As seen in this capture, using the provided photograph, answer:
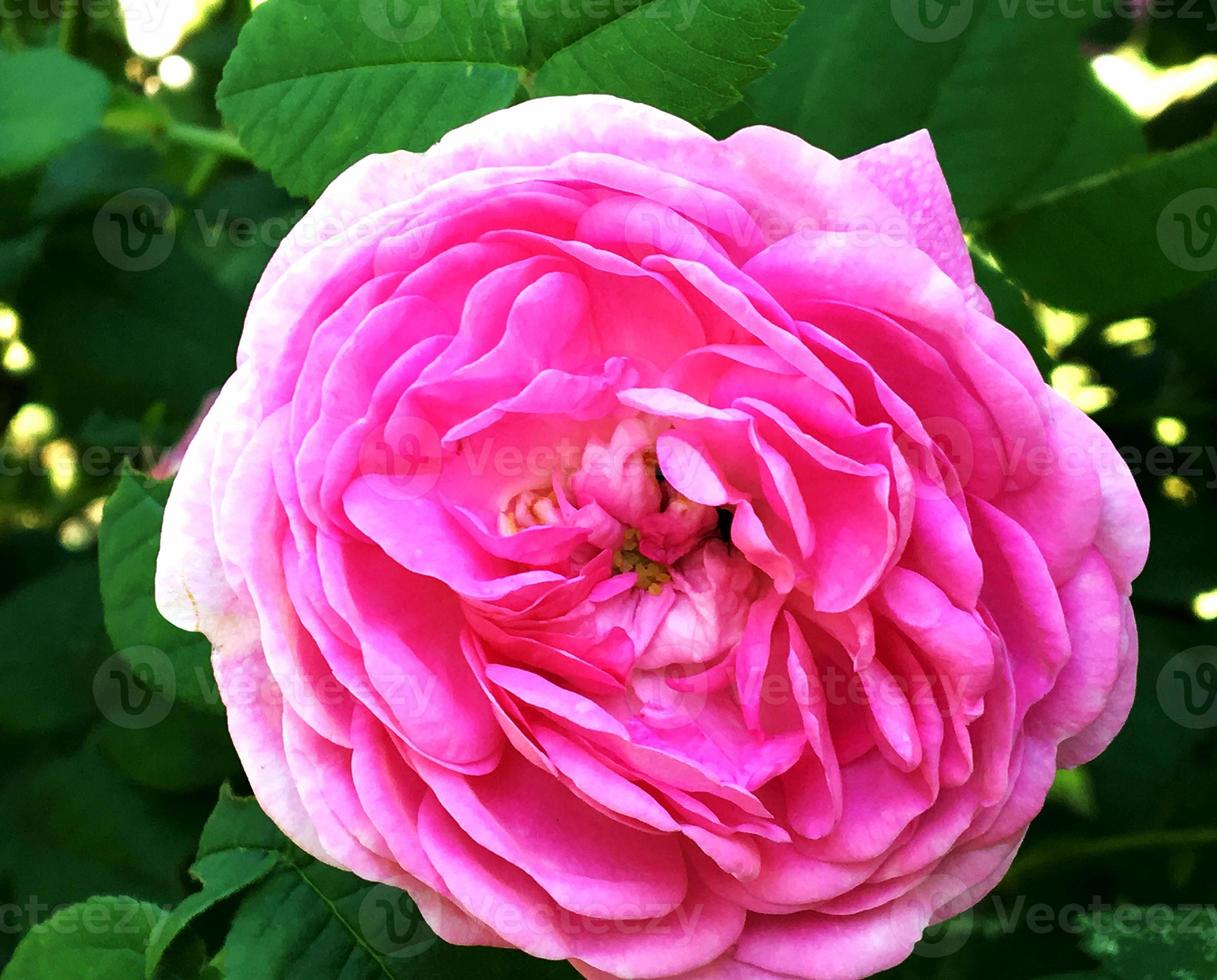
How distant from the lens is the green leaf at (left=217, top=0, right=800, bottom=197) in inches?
29.4

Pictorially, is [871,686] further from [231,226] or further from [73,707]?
[231,226]

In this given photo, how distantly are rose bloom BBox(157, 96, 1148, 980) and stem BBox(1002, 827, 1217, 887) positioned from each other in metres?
0.56

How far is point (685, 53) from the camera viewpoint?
0.75 meters

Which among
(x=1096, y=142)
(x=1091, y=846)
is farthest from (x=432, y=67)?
(x=1091, y=846)

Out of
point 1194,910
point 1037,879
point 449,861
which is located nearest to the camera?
point 449,861

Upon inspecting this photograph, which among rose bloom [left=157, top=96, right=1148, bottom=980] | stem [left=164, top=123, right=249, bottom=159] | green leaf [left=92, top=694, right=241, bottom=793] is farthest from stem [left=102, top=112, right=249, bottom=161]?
rose bloom [left=157, top=96, right=1148, bottom=980]

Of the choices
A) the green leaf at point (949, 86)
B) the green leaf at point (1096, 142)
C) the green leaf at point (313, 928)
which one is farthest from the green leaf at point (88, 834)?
the green leaf at point (1096, 142)

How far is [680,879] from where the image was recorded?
677 mm

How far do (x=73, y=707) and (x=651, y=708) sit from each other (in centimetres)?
79

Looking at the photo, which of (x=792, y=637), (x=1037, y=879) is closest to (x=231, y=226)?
(x=792, y=637)

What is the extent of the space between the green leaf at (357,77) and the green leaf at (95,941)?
0.51 meters

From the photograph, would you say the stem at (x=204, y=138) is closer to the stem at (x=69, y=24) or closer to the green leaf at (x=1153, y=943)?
the stem at (x=69, y=24)

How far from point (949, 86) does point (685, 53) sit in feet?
1.03

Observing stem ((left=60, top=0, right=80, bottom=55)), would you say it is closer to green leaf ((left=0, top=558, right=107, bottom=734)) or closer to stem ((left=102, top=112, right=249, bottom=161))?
stem ((left=102, top=112, right=249, bottom=161))
